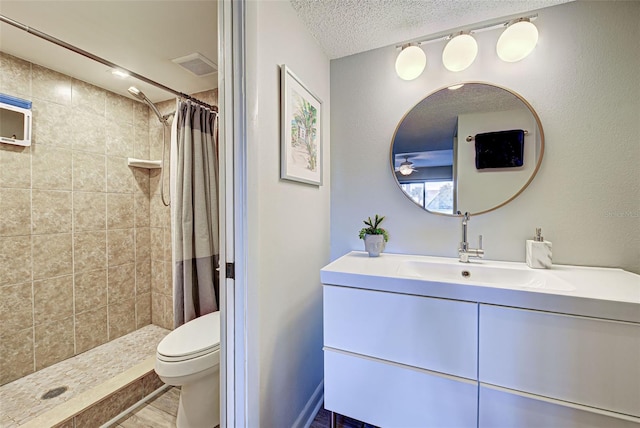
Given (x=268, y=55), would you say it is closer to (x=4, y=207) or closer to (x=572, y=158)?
(x=572, y=158)

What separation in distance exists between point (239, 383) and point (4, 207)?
76.9 inches

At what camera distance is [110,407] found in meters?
1.42

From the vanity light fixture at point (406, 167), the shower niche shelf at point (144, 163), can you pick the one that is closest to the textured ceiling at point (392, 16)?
the vanity light fixture at point (406, 167)

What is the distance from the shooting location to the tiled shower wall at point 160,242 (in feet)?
7.73

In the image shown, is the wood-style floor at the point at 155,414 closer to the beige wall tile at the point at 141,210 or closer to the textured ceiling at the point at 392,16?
the beige wall tile at the point at 141,210

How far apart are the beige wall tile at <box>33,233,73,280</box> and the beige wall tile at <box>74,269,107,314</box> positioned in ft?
0.38

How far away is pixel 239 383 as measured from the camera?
3.14 feet

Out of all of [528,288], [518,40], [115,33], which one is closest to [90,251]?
[115,33]

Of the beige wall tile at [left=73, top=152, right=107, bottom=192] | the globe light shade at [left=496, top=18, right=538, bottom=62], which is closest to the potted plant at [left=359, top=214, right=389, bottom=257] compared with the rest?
the globe light shade at [left=496, top=18, right=538, bottom=62]

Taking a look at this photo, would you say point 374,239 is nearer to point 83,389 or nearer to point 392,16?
point 392,16

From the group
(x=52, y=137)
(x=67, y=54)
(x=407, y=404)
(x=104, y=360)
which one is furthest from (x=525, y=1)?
(x=104, y=360)

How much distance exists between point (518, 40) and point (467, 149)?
0.53 meters

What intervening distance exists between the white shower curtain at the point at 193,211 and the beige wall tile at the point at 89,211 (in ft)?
2.62

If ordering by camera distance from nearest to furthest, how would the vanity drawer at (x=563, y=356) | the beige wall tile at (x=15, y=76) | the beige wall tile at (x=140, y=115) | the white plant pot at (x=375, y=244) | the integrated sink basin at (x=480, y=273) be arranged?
1. the vanity drawer at (x=563, y=356)
2. the integrated sink basin at (x=480, y=273)
3. the white plant pot at (x=375, y=244)
4. the beige wall tile at (x=15, y=76)
5. the beige wall tile at (x=140, y=115)
